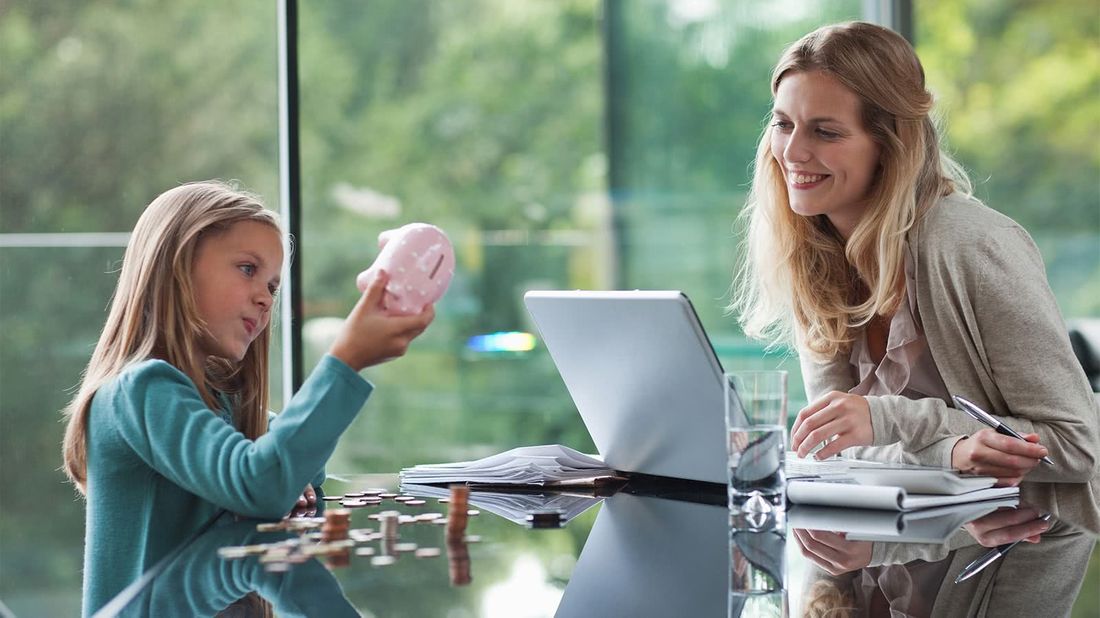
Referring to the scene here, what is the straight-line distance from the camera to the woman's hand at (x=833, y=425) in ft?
5.22

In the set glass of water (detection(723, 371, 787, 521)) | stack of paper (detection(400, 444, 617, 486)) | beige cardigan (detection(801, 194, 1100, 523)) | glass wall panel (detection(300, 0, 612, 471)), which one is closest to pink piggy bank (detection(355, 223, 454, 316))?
glass of water (detection(723, 371, 787, 521))

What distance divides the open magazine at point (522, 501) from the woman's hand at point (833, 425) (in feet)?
0.91

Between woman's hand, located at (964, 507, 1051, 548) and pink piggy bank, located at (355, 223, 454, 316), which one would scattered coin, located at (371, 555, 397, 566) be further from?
woman's hand, located at (964, 507, 1051, 548)

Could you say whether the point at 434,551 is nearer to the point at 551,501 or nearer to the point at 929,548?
the point at 551,501

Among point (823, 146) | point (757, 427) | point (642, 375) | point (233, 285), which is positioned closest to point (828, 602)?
point (757, 427)

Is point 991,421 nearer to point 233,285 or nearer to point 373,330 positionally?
point 373,330

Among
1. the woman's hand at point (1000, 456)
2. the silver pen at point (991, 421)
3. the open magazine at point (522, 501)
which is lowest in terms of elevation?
the open magazine at point (522, 501)

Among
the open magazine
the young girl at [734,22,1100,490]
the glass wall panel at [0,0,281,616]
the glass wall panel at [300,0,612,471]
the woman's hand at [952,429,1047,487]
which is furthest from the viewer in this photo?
the glass wall panel at [300,0,612,471]

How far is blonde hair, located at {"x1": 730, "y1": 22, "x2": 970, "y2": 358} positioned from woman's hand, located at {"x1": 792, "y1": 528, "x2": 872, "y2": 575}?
0.76 metres

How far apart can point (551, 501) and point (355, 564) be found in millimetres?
470

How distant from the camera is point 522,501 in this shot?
1566 mm

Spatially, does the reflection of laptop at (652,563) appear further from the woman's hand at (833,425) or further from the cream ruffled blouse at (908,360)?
the cream ruffled blouse at (908,360)

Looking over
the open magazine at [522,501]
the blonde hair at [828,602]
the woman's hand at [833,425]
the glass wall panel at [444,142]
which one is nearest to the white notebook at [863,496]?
the woman's hand at [833,425]

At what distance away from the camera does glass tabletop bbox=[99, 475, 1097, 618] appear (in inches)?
38.9
